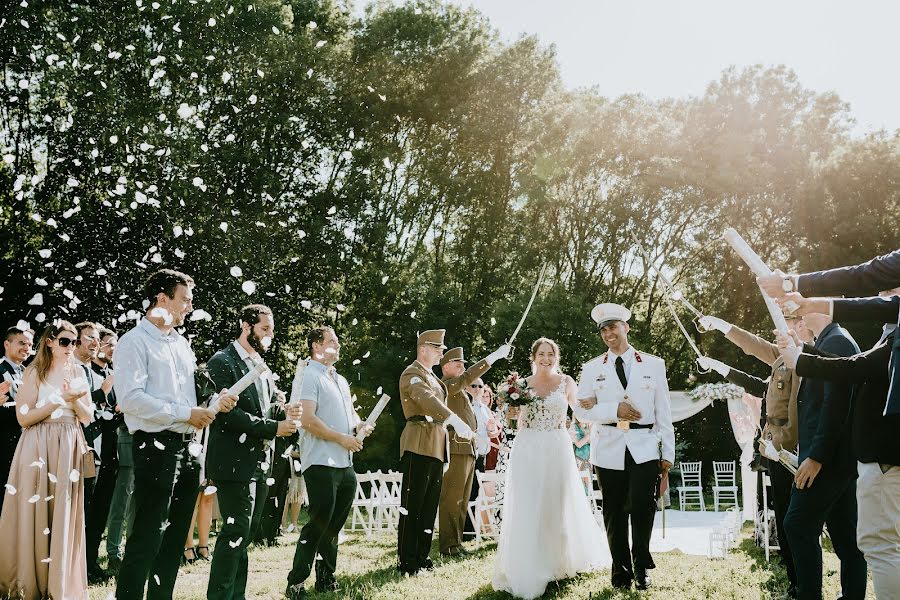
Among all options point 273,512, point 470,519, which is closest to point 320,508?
point 273,512

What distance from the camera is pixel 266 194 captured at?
17672 millimetres

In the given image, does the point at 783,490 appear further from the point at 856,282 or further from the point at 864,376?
the point at 856,282

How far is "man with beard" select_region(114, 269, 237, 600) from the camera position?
430 centimetres

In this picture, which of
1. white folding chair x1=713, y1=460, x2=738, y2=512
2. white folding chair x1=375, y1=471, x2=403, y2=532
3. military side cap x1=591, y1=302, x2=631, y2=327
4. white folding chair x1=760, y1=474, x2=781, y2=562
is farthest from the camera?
white folding chair x1=713, y1=460, x2=738, y2=512

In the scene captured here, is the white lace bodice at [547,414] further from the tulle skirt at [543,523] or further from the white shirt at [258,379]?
the white shirt at [258,379]

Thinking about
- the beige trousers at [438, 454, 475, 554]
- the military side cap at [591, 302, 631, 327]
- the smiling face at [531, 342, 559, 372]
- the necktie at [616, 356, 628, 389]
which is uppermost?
the military side cap at [591, 302, 631, 327]

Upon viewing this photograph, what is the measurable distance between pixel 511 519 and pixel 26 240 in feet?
40.9

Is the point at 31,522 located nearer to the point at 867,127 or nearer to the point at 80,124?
the point at 80,124

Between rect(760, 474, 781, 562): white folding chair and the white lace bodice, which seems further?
rect(760, 474, 781, 562): white folding chair

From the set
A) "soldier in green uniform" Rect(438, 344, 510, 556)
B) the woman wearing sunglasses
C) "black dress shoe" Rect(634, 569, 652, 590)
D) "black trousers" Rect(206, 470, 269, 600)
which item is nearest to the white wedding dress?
"black dress shoe" Rect(634, 569, 652, 590)

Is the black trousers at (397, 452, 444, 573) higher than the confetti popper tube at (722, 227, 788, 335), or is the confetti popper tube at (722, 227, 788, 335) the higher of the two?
the confetti popper tube at (722, 227, 788, 335)

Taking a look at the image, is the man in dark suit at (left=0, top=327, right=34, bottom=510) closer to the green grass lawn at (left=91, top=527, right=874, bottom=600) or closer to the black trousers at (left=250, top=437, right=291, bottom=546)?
the green grass lawn at (left=91, top=527, right=874, bottom=600)

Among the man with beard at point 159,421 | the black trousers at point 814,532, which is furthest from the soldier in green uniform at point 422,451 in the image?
the black trousers at point 814,532

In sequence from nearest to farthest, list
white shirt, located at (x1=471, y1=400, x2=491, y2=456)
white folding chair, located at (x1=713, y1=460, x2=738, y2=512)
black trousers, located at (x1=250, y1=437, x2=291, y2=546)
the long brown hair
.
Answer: the long brown hair, black trousers, located at (x1=250, y1=437, x2=291, y2=546), white shirt, located at (x1=471, y1=400, x2=491, y2=456), white folding chair, located at (x1=713, y1=460, x2=738, y2=512)
